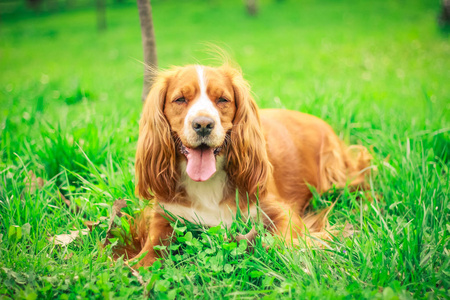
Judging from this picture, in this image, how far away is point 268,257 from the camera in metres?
1.86

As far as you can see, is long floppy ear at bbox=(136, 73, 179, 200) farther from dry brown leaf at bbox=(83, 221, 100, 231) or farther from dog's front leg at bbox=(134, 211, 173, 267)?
dry brown leaf at bbox=(83, 221, 100, 231)

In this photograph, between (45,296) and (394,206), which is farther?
(394,206)

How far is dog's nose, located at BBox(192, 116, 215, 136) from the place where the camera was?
1945 millimetres

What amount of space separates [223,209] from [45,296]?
102 cm

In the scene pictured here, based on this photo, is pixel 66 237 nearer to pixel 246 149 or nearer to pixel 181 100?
pixel 181 100

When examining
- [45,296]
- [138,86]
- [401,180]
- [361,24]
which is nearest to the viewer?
[45,296]

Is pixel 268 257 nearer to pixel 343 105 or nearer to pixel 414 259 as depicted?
pixel 414 259

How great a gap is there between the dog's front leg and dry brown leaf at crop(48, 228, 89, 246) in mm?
360

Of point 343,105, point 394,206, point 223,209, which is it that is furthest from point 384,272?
point 343,105

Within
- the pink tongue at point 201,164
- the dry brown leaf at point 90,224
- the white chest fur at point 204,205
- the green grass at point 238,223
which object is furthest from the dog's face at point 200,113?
the dry brown leaf at point 90,224

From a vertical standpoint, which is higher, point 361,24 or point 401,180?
point 361,24

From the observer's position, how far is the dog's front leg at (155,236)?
2050 millimetres

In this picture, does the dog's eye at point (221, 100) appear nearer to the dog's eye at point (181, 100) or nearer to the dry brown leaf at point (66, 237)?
the dog's eye at point (181, 100)

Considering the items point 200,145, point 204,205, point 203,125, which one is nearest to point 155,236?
point 204,205
